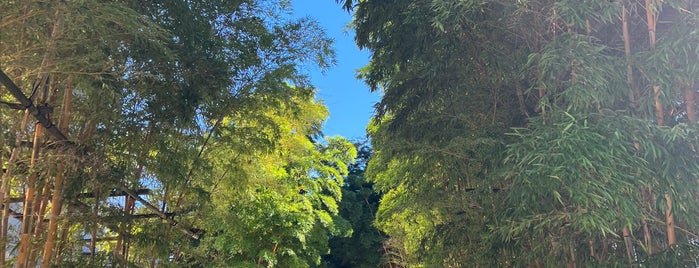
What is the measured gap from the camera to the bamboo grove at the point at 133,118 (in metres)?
2.17

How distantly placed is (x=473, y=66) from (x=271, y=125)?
1.47 m

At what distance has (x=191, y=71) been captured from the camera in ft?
9.11

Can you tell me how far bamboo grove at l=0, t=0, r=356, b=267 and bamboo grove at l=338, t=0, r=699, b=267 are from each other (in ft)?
2.82

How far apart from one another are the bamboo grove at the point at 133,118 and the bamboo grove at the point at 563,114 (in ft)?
2.82

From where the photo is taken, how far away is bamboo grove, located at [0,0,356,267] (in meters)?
2.17

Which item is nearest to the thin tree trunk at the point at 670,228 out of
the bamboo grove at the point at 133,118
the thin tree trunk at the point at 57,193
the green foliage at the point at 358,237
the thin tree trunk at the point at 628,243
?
the thin tree trunk at the point at 628,243

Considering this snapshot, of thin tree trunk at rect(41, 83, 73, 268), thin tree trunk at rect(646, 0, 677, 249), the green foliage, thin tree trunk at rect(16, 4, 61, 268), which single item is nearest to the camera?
thin tree trunk at rect(16, 4, 61, 268)

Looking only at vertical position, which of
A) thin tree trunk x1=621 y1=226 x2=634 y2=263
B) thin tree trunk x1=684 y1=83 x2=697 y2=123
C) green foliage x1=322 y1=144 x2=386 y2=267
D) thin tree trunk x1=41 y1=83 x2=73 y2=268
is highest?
green foliage x1=322 y1=144 x2=386 y2=267

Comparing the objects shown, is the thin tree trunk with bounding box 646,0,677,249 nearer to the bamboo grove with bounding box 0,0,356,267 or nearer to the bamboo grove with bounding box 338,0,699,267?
the bamboo grove with bounding box 338,0,699,267

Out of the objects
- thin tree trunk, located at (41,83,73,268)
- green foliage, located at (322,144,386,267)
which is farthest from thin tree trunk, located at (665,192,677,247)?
green foliage, located at (322,144,386,267)

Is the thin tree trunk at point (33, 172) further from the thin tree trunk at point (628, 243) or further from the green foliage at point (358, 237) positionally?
the green foliage at point (358, 237)

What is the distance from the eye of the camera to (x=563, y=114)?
7.75ft

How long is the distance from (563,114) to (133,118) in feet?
7.62

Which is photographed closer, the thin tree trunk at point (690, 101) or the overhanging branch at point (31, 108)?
the overhanging branch at point (31, 108)
